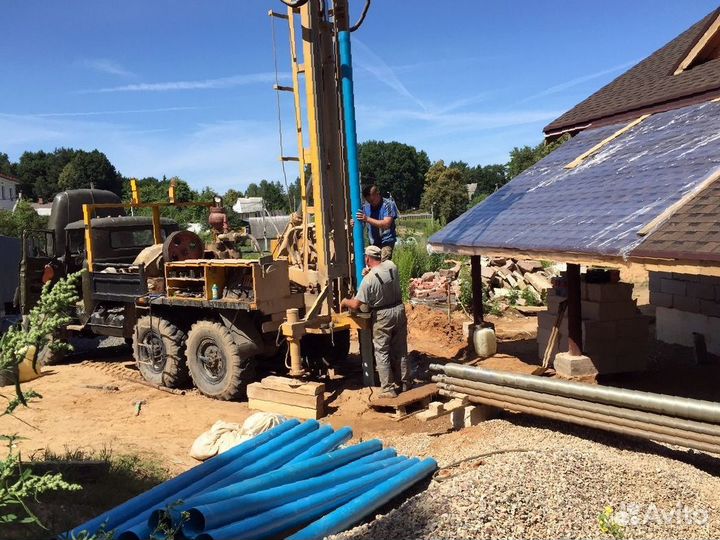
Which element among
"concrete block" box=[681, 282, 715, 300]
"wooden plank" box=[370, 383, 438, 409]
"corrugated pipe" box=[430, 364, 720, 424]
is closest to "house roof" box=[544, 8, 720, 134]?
"concrete block" box=[681, 282, 715, 300]

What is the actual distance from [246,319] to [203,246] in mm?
2089

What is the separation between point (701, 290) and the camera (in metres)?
10.2

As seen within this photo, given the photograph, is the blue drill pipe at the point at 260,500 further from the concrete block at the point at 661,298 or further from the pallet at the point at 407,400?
the concrete block at the point at 661,298

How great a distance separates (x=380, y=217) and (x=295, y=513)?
4976 millimetres

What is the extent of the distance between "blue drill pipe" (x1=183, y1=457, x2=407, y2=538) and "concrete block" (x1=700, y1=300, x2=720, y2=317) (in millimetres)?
6873

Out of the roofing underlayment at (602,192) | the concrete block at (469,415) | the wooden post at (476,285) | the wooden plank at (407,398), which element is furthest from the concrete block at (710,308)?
the wooden plank at (407,398)

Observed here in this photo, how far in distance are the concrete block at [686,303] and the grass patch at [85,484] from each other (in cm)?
852

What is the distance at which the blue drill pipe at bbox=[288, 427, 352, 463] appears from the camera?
18.6 feet

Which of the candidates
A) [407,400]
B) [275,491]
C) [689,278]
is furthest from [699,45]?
[275,491]

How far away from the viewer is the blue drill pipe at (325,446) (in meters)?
5.67

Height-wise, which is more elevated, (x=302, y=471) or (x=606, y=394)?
(x=606, y=394)

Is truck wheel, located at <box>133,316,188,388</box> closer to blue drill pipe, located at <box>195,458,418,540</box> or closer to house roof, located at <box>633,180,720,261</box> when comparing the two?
blue drill pipe, located at <box>195,458,418,540</box>

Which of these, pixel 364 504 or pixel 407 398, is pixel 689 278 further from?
pixel 364 504

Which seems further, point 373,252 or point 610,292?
point 610,292
